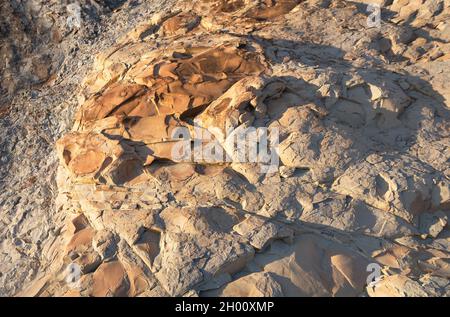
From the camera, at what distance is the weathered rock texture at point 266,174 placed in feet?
19.4

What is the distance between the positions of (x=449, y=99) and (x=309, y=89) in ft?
7.77

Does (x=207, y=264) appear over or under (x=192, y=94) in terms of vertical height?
under

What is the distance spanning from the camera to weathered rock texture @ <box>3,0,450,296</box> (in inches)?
232

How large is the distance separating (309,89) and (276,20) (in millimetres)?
2744

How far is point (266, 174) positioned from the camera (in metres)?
6.83

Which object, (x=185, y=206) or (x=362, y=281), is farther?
(x=185, y=206)

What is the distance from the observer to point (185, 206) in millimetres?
6504

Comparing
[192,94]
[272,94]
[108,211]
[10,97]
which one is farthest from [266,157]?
[10,97]

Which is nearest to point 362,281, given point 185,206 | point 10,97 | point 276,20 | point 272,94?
point 185,206

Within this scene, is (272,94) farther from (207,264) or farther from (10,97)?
(10,97)

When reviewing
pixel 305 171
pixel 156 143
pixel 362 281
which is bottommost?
pixel 362 281

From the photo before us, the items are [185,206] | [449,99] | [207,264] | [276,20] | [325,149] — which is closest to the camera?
[207,264]

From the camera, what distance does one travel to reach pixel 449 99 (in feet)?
26.8

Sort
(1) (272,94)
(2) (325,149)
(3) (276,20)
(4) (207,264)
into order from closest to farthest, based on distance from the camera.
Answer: (4) (207,264), (2) (325,149), (1) (272,94), (3) (276,20)
